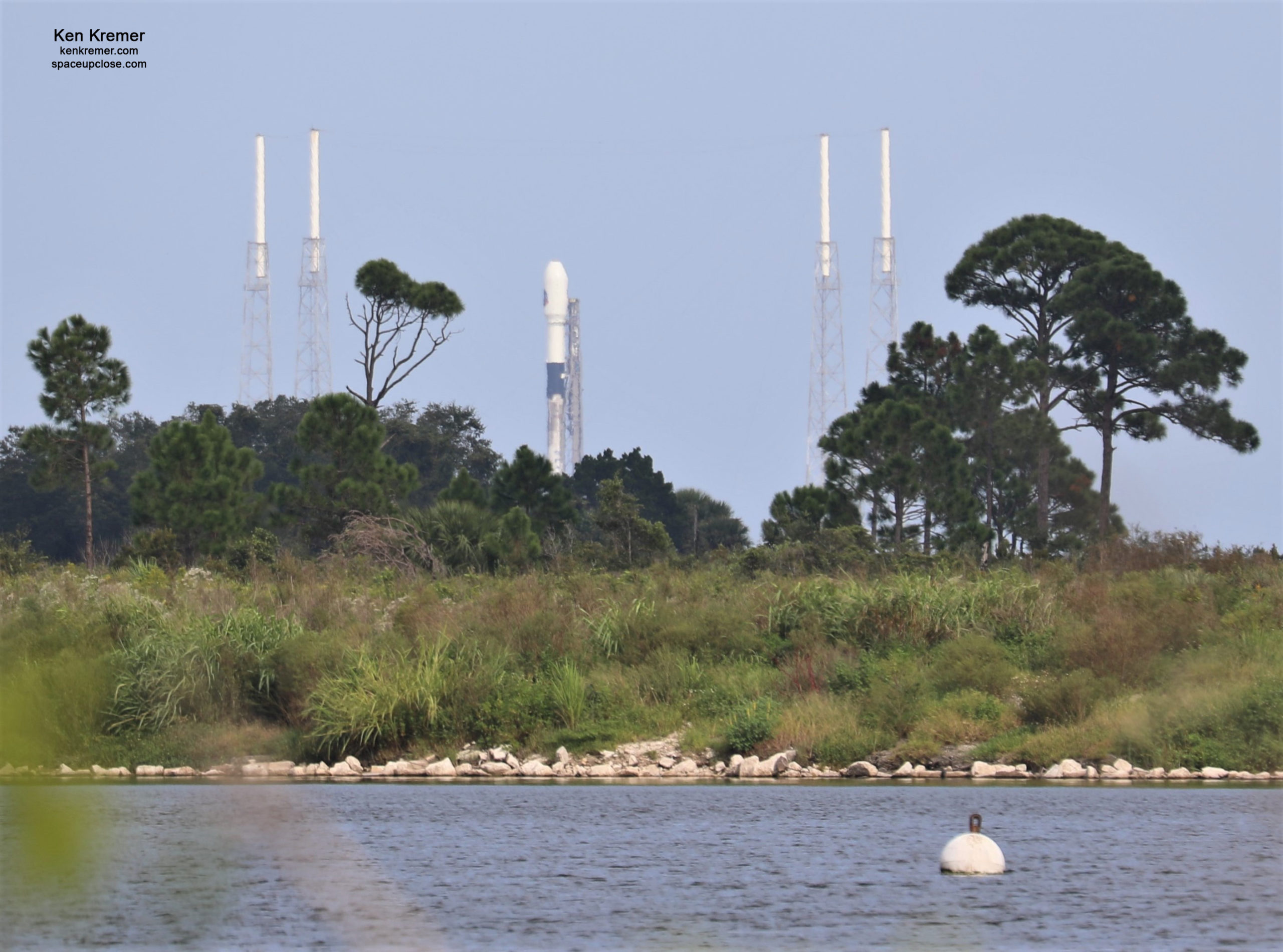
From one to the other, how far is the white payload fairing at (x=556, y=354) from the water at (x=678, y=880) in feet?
280

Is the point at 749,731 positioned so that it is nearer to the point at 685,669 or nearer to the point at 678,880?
the point at 685,669

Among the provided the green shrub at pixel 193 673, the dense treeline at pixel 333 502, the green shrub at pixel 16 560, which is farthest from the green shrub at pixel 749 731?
the green shrub at pixel 16 560

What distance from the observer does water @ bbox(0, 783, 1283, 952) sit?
42.5 feet

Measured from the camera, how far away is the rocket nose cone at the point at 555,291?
10875cm

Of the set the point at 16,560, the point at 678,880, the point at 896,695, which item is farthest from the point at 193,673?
the point at 678,880

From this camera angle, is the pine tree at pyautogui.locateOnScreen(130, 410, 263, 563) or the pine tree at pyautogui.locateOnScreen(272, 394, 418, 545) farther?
the pine tree at pyautogui.locateOnScreen(272, 394, 418, 545)

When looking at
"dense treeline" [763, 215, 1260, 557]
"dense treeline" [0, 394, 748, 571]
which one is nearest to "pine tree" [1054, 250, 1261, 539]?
"dense treeline" [763, 215, 1260, 557]

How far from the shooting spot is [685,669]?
32500mm

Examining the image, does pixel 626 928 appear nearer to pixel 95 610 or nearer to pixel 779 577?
pixel 95 610

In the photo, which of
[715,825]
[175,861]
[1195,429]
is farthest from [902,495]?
[175,861]

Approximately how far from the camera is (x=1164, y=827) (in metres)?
19.8

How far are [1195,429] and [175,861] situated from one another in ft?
176

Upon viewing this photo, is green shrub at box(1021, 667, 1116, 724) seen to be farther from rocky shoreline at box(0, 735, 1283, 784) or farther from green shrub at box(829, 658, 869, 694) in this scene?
green shrub at box(829, 658, 869, 694)

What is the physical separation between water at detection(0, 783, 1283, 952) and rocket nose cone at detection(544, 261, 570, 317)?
86.7 metres
